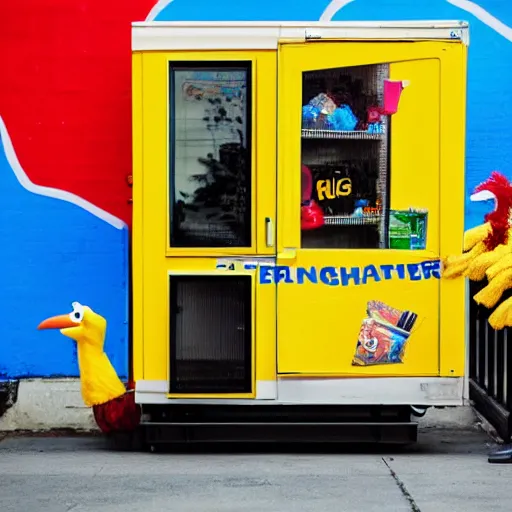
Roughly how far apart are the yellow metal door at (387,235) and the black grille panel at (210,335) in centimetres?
23

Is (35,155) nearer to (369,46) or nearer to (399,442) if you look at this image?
(369,46)

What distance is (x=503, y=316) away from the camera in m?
6.18

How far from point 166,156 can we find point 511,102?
105 inches

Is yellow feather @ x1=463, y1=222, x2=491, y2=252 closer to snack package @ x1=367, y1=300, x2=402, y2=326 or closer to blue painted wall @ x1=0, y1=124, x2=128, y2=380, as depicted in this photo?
snack package @ x1=367, y1=300, x2=402, y2=326

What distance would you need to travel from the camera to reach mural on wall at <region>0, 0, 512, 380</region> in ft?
24.9

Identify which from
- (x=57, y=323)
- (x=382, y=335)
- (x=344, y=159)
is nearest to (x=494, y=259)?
(x=382, y=335)


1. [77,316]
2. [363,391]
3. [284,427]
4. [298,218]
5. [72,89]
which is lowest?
[284,427]

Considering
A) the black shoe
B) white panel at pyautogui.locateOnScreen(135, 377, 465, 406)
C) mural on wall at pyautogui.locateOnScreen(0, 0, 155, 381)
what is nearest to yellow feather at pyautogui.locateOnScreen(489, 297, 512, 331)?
white panel at pyautogui.locateOnScreen(135, 377, 465, 406)

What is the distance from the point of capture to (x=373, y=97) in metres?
6.41

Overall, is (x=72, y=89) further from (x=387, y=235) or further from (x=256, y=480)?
(x=256, y=480)

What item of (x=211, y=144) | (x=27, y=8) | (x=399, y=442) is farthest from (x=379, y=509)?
(x=27, y=8)

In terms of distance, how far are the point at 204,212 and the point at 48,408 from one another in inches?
81.9

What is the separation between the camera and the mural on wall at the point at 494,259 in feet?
20.3

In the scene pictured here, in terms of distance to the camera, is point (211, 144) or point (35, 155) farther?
point (35, 155)
